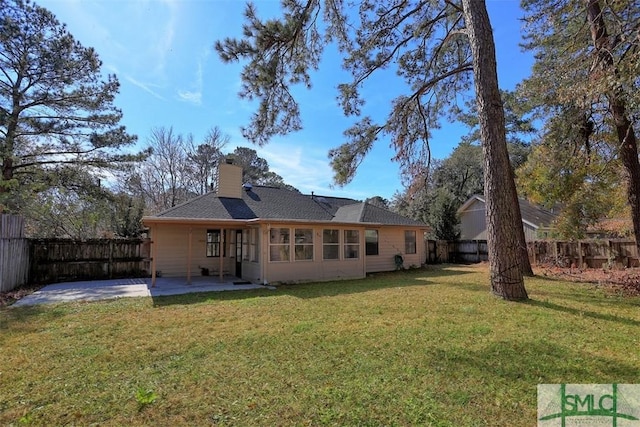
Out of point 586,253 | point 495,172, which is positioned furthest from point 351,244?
point 586,253

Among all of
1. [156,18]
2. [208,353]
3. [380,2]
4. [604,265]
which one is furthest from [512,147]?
[208,353]

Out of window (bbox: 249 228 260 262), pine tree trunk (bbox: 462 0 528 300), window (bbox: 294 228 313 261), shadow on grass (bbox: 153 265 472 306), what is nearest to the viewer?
pine tree trunk (bbox: 462 0 528 300)

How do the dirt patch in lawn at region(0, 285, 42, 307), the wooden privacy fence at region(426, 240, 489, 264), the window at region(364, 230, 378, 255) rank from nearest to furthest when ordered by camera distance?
the dirt patch in lawn at region(0, 285, 42, 307)
the window at region(364, 230, 378, 255)
the wooden privacy fence at region(426, 240, 489, 264)

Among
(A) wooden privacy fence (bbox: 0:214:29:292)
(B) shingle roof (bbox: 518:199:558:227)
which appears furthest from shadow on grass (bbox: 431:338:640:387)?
(B) shingle roof (bbox: 518:199:558:227)

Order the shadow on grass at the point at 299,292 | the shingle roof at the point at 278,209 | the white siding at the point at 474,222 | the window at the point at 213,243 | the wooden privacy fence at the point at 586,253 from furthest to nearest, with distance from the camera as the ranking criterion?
→ the white siding at the point at 474,222 → the window at the point at 213,243 → the wooden privacy fence at the point at 586,253 → the shingle roof at the point at 278,209 → the shadow on grass at the point at 299,292

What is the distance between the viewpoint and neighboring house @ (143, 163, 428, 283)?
10.7 meters

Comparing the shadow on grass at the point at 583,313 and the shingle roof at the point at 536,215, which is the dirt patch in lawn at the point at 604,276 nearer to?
the shadow on grass at the point at 583,313

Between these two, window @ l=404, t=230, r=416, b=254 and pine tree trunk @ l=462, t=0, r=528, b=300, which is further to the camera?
window @ l=404, t=230, r=416, b=254

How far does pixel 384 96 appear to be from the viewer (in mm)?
12148

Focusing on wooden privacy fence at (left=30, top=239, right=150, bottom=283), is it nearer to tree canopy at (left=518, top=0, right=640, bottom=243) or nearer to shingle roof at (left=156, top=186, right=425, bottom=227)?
shingle roof at (left=156, top=186, right=425, bottom=227)

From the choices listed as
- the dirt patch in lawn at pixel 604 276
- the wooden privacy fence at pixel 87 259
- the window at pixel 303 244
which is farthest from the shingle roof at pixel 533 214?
the wooden privacy fence at pixel 87 259

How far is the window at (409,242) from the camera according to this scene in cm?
1594

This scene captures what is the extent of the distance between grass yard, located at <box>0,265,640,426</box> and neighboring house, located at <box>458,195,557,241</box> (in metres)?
15.8

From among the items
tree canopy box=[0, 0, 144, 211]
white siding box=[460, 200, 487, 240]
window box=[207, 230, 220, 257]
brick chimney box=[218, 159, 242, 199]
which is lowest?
window box=[207, 230, 220, 257]
